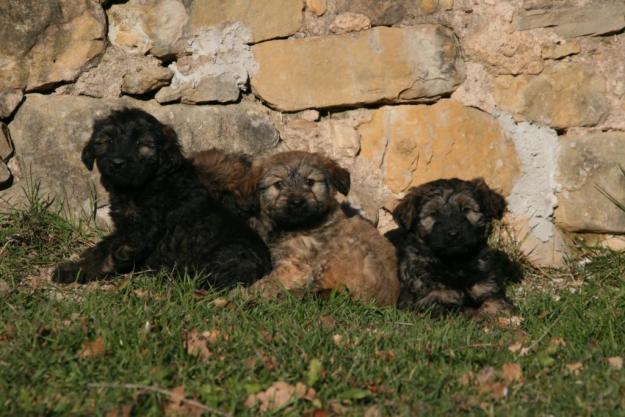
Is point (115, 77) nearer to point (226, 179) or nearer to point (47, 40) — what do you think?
point (47, 40)

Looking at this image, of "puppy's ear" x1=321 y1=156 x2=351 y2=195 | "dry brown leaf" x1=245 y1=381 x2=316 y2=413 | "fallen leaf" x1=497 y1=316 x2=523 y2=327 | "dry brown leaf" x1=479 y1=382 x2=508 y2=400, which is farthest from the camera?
"puppy's ear" x1=321 y1=156 x2=351 y2=195

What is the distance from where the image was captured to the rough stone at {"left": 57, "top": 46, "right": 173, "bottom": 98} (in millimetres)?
6262

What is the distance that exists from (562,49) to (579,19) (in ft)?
0.73

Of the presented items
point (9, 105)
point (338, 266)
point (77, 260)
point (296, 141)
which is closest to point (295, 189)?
point (338, 266)

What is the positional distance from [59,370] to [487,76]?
3800 mm

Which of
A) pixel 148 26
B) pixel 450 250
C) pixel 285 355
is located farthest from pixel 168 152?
pixel 285 355

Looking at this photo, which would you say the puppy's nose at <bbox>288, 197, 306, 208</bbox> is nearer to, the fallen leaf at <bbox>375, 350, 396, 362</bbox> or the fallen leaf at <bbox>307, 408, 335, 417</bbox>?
the fallen leaf at <bbox>375, 350, 396, 362</bbox>

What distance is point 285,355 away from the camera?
13.1 ft

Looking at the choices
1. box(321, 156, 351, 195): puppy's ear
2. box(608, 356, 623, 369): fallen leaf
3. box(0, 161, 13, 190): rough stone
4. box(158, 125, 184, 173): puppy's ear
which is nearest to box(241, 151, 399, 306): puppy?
box(321, 156, 351, 195): puppy's ear

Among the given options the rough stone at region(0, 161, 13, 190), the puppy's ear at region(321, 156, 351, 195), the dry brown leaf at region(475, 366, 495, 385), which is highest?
the puppy's ear at region(321, 156, 351, 195)

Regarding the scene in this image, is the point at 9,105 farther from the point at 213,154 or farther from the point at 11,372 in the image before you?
the point at 11,372

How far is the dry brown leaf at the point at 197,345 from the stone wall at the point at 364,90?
2.41 meters

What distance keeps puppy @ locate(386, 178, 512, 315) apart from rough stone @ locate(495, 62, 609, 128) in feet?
3.12

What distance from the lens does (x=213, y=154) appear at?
594 cm
